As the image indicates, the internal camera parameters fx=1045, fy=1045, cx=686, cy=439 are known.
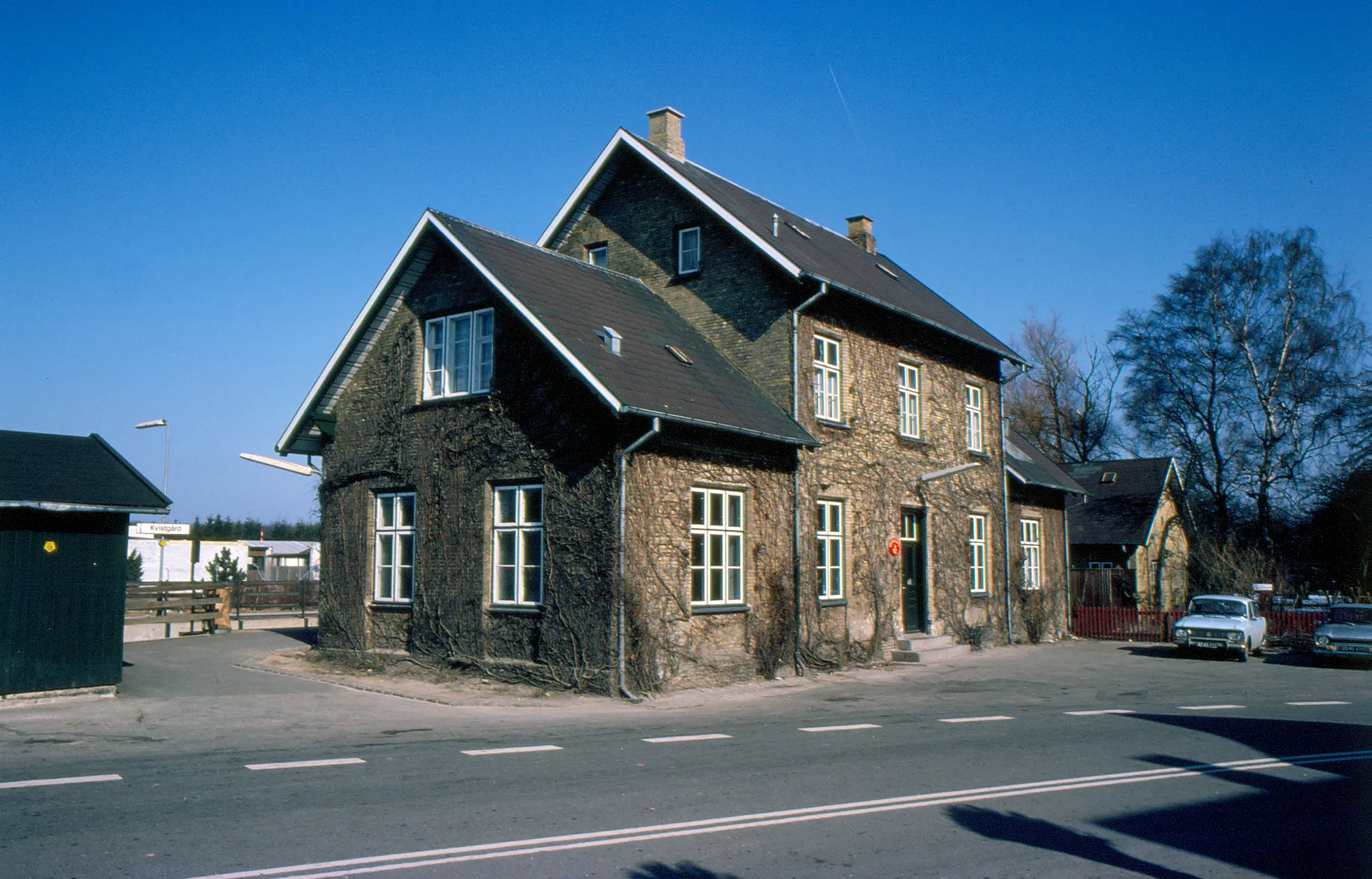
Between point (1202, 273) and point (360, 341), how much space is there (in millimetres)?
33818

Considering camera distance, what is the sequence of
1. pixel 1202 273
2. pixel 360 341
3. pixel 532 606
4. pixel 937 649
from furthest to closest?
pixel 1202 273, pixel 937 649, pixel 360 341, pixel 532 606

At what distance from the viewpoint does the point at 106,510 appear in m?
13.9

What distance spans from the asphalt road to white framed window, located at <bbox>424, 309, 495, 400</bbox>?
5.33 meters

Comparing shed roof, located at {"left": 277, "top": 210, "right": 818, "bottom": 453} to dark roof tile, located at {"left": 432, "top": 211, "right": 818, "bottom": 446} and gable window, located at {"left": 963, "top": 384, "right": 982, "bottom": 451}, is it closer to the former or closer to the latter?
dark roof tile, located at {"left": 432, "top": 211, "right": 818, "bottom": 446}

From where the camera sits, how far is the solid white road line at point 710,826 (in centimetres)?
612

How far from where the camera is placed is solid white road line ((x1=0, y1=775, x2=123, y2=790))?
8.53 metres

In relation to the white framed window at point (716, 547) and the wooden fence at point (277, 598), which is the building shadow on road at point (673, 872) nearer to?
the white framed window at point (716, 547)

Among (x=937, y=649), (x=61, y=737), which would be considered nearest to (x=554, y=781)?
(x=61, y=737)

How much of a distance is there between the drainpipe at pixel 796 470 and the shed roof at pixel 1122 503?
21805 mm

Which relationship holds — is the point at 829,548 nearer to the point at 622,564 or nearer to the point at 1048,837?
the point at 622,564

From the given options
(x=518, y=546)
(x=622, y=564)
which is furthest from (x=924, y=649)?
(x=518, y=546)

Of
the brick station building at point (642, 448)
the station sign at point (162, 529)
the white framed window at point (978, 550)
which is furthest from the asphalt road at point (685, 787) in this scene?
the station sign at point (162, 529)

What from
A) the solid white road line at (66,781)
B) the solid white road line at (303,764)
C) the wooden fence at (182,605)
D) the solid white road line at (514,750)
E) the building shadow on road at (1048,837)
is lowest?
the solid white road line at (514,750)

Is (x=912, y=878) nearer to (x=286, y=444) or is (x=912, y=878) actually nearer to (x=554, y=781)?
(x=554, y=781)
